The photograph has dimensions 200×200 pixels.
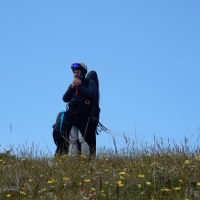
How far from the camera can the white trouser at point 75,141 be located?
28.4 feet

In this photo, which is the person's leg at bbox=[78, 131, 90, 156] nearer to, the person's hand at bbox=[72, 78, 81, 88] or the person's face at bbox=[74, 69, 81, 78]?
the person's hand at bbox=[72, 78, 81, 88]

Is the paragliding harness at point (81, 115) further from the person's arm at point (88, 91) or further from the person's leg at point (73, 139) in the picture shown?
the person's arm at point (88, 91)

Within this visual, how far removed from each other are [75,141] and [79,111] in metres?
0.57

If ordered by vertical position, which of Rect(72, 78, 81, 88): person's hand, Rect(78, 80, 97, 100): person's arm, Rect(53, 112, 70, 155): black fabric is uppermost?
Rect(72, 78, 81, 88): person's hand

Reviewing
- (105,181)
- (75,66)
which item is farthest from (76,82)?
(105,181)

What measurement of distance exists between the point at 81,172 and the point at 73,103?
3161 millimetres

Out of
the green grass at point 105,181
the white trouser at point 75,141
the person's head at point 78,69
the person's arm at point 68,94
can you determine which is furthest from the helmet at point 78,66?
the green grass at point 105,181

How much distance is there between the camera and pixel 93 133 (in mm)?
8875

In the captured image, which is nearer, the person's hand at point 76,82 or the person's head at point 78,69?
the person's hand at point 76,82

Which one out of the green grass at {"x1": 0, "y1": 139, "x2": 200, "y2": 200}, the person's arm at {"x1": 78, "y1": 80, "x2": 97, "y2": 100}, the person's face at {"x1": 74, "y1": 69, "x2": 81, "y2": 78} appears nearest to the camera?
the green grass at {"x1": 0, "y1": 139, "x2": 200, "y2": 200}

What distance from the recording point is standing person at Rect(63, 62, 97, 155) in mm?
8664

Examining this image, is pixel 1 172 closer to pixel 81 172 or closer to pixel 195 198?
pixel 81 172

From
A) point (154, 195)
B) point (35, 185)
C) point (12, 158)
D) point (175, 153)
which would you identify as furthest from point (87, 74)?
point (154, 195)

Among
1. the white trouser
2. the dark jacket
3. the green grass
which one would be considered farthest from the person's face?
the green grass
